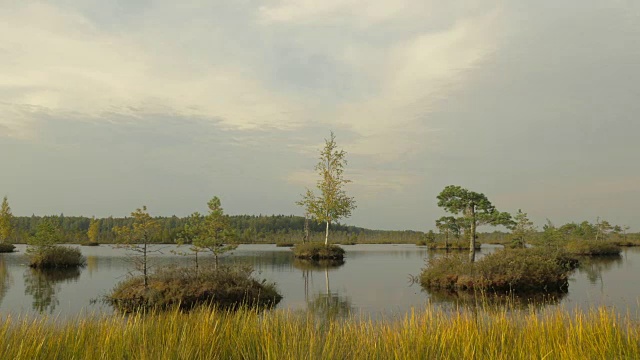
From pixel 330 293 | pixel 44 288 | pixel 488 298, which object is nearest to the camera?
pixel 488 298

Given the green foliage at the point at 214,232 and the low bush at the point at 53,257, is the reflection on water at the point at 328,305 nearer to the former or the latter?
the green foliage at the point at 214,232

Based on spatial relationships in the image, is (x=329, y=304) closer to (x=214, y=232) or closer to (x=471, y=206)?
(x=214, y=232)

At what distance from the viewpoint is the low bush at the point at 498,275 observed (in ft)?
71.1

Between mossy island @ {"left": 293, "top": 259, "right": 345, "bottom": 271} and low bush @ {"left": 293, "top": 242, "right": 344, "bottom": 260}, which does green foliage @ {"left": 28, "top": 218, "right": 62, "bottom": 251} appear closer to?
mossy island @ {"left": 293, "top": 259, "right": 345, "bottom": 271}

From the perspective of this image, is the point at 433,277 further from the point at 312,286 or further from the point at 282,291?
the point at 282,291

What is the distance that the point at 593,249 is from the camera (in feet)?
178

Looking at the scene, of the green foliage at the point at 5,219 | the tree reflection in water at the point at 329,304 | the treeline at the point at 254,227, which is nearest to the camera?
the tree reflection in water at the point at 329,304

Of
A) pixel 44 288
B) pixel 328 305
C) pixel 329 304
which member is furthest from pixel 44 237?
pixel 328 305

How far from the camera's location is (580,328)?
23.0ft

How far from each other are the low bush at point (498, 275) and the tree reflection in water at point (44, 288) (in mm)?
17513

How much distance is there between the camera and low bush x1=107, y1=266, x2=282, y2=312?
17.5 meters

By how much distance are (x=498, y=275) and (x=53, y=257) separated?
113 ft

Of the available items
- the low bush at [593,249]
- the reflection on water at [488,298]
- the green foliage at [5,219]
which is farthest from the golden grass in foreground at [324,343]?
the green foliage at [5,219]

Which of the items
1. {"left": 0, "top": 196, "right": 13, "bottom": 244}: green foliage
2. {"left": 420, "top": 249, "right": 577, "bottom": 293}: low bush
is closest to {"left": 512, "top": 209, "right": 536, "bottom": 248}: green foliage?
{"left": 420, "top": 249, "right": 577, "bottom": 293}: low bush
